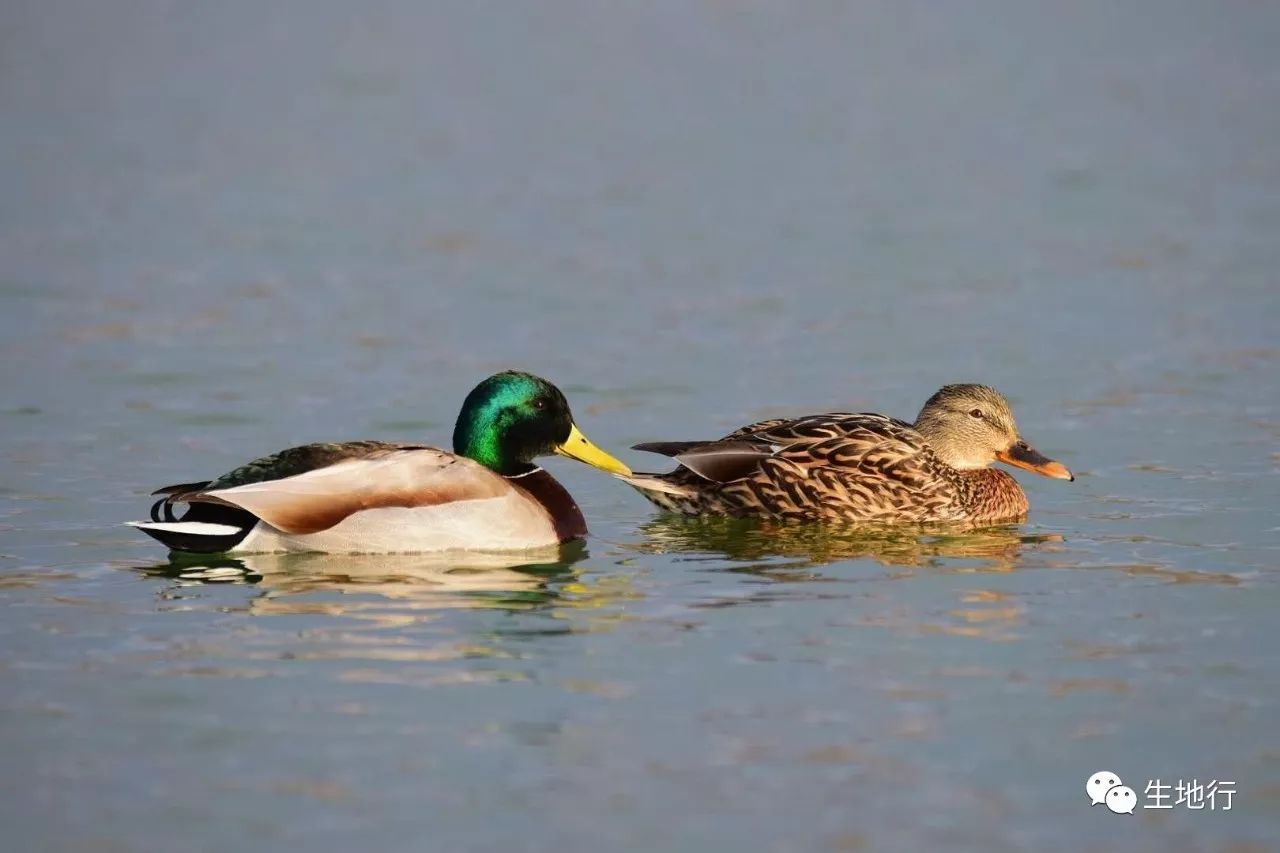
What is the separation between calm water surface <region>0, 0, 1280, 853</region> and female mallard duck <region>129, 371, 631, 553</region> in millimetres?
219

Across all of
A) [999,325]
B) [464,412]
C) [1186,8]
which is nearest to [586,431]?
[464,412]

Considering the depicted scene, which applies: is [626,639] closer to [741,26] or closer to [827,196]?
[827,196]

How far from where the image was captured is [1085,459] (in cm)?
1306

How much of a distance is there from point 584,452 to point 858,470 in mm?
1520

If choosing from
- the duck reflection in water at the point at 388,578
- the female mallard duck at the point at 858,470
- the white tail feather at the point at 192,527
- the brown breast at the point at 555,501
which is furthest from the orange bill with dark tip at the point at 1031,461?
the white tail feather at the point at 192,527

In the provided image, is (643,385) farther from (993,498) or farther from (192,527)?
(192,527)

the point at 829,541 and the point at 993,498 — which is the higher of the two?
the point at 993,498

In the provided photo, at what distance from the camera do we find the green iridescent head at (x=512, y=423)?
11172mm

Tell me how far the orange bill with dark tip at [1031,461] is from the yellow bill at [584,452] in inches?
86.7

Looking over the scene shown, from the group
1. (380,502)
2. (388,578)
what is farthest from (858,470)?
(388,578)

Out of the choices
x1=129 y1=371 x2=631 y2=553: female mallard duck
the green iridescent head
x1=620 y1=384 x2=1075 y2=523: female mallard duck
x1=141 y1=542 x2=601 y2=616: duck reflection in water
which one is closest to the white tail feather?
x1=129 y1=371 x2=631 y2=553: female mallard duck

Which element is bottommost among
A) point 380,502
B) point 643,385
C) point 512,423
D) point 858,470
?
point 380,502

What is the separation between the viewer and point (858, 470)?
11.9 metres

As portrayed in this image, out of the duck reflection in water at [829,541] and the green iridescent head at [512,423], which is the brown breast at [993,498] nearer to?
the duck reflection in water at [829,541]
